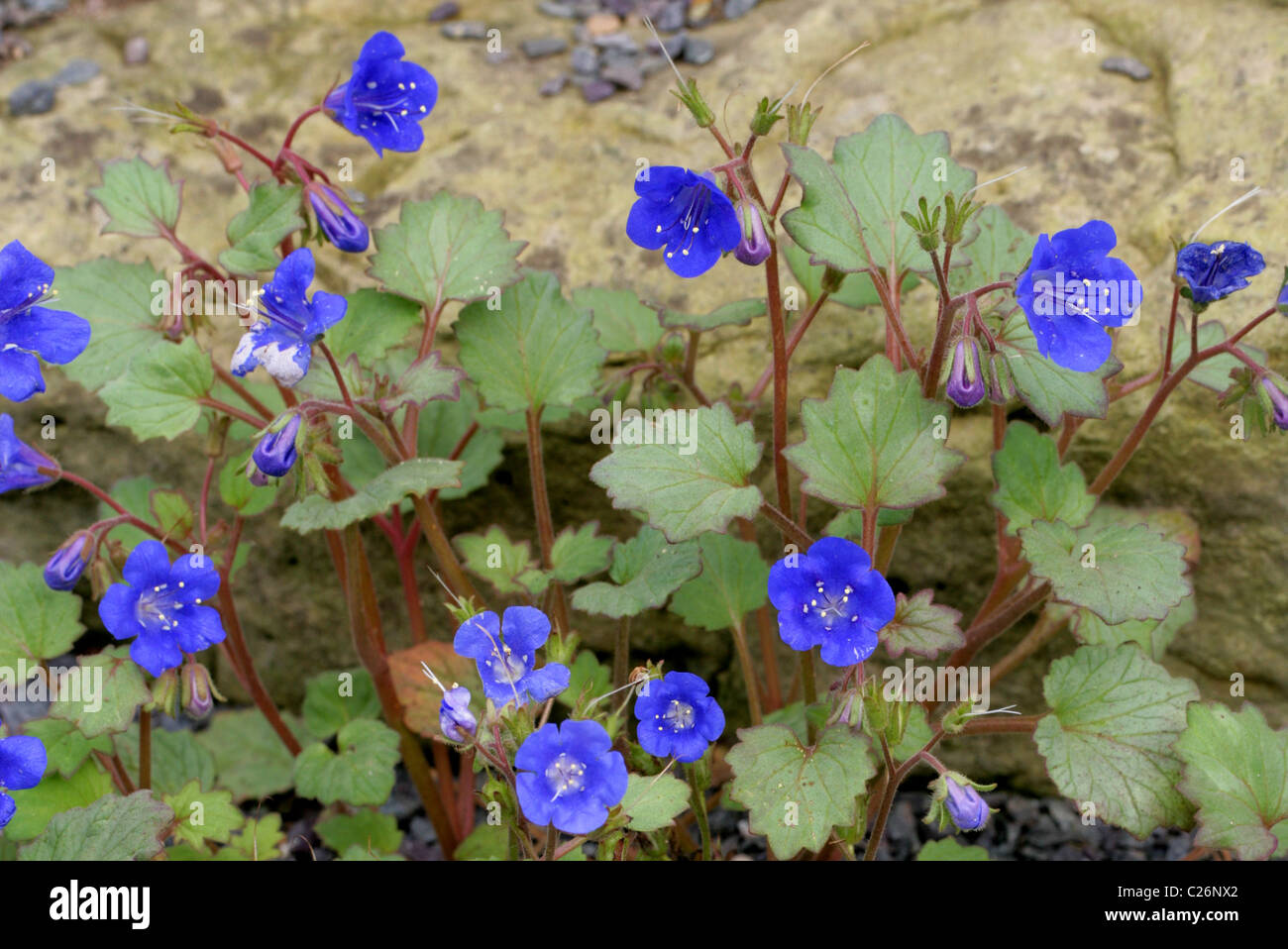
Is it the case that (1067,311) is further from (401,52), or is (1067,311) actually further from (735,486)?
(401,52)

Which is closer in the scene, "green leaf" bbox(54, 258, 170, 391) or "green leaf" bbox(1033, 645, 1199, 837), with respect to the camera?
"green leaf" bbox(1033, 645, 1199, 837)

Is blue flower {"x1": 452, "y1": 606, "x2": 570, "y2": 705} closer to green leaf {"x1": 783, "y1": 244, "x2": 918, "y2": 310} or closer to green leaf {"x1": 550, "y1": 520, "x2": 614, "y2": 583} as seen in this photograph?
green leaf {"x1": 550, "y1": 520, "x2": 614, "y2": 583}

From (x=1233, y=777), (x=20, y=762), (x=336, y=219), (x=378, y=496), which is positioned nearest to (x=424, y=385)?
(x=378, y=496)

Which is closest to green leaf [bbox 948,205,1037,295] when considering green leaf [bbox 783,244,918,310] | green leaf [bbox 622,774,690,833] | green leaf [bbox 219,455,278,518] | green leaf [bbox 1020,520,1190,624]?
green leaf [bbox 783,244,918,310]

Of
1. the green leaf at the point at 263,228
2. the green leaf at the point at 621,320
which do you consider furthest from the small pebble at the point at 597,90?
the green leaf at the point at 263,228

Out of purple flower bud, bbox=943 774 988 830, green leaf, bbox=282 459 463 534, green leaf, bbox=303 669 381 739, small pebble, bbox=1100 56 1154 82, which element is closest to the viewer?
purple flower bud, bbox=943 774 988 830

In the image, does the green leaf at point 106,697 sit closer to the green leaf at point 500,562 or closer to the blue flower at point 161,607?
the blue flower at point 161,607

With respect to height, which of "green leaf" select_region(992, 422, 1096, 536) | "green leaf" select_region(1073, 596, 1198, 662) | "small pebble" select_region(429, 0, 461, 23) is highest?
"small pebble" select_region(429, 0, 461, 23)

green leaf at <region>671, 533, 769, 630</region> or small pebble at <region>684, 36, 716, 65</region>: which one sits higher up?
small pebble at <region>684, 36, 716, 65</region>
